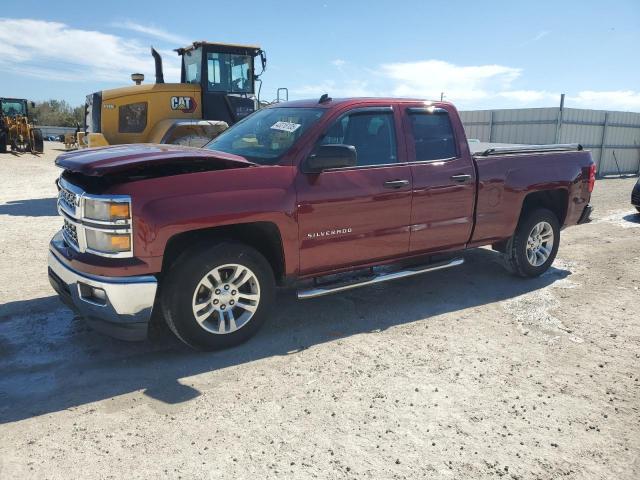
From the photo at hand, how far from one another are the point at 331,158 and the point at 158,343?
2.07 meters

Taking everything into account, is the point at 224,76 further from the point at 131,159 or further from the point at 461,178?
the point at 131,159

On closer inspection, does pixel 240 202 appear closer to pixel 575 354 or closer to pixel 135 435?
pixel 135 435

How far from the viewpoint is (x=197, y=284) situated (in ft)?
12.4

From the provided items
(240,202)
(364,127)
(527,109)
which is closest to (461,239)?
(364,127)

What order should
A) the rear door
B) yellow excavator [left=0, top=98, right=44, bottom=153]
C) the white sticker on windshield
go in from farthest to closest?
yellow excavator [left=0, top=98, right=44, bottom=153], the rear door, the white sticker on windshield

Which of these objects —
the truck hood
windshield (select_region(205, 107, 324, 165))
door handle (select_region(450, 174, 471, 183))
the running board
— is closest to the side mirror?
windshield (select_region(205, 107, 324, 165))

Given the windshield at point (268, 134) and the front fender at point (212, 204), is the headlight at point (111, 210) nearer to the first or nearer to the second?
the front fender at point (212, 204)

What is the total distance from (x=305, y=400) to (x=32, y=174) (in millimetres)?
17977

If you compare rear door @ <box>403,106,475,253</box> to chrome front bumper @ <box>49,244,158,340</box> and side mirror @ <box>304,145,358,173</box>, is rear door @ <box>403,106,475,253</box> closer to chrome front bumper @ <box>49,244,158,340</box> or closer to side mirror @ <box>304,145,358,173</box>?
side mirror @ <box>304,145,358,173</box>

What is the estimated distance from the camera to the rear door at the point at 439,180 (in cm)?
488

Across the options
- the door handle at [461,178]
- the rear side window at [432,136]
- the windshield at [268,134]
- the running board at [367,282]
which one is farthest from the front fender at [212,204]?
the door handle at [461,178]

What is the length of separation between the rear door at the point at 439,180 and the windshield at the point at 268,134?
1.04m

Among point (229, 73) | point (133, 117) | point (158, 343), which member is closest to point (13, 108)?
point (133, 117)

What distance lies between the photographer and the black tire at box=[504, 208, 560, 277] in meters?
5.89
